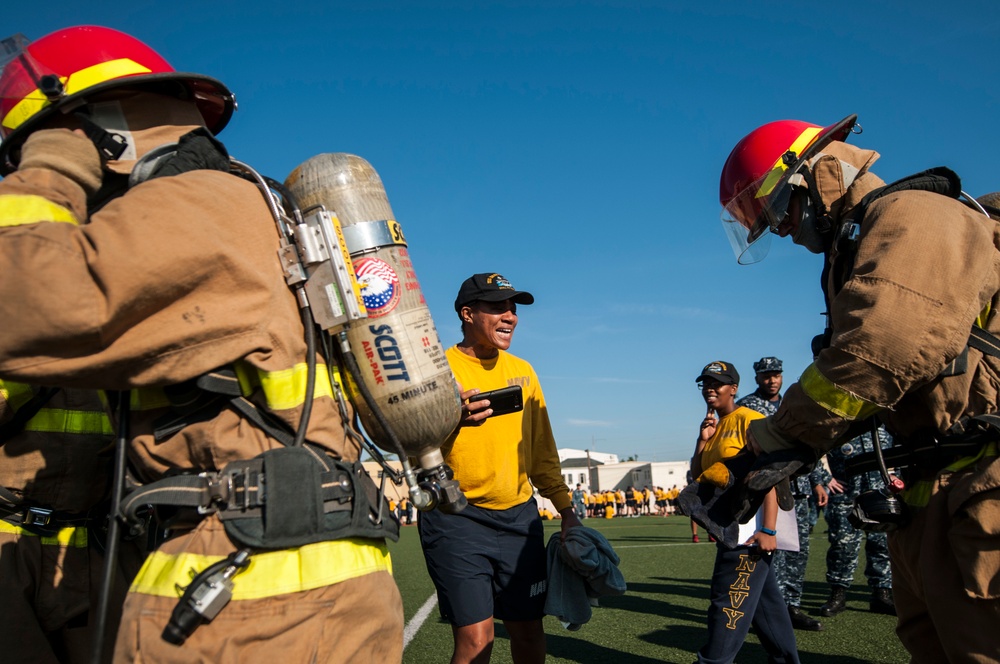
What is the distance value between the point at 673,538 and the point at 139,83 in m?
17.7

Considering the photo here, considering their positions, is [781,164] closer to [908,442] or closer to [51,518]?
[908,442]

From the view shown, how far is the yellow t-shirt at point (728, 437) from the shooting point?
5.21m

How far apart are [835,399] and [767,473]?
381 mm

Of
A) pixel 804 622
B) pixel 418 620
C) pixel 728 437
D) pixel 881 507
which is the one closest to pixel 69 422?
pixel 881 507

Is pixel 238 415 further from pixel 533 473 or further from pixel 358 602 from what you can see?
pixel 533 473

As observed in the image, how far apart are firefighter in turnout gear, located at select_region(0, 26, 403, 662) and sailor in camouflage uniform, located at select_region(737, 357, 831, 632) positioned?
5.36 m

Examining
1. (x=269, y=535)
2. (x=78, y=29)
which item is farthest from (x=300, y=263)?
(x=78, y=29)

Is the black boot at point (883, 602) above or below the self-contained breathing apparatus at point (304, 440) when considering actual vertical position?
below

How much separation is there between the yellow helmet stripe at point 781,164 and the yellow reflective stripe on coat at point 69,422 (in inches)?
111

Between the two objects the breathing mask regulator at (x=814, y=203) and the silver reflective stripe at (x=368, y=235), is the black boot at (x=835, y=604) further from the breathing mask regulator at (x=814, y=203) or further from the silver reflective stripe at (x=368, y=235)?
the silver reflective stripe at (x=368, y=235)

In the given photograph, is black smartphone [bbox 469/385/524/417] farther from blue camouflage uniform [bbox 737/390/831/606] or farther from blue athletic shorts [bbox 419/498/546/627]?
blue camouflage uniform [bbox 737/390/831/606]

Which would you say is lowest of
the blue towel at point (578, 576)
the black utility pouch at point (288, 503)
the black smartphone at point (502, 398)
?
the blue towel at point (578, 576)

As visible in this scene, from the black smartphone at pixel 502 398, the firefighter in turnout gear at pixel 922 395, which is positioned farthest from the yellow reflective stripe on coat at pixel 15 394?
the firefighter in turnout gear at pixel 922 395

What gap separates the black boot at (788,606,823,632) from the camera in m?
6.40
